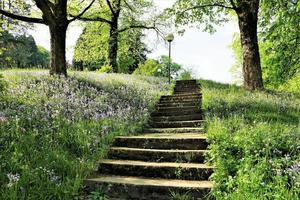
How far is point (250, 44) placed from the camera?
17.2 metres

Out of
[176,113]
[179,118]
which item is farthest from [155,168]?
[176,113]

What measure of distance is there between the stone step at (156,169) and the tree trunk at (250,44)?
34.6 feet

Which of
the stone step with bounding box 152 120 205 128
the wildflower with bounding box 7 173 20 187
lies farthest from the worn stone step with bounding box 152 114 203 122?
the wildflower with bounding box 7 173 20 187

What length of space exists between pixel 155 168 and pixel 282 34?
34.4 feet

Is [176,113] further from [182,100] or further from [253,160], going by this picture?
[253,160]

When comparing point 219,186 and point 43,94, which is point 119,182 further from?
point 43,94

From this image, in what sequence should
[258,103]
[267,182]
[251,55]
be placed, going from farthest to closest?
[251,55] < [258,103] < [267,182]

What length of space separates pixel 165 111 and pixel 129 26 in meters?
20.2

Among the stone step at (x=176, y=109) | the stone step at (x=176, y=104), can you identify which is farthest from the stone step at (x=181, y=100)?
the stone step at (x=176, y=109)

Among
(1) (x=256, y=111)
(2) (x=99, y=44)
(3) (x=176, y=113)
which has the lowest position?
(3) (x=176, y=113)

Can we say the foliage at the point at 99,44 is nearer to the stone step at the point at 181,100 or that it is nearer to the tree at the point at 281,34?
the tree at the point at 281,34

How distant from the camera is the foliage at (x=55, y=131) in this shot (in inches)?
247

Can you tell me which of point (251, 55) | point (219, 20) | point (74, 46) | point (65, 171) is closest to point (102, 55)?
point (74, 46)

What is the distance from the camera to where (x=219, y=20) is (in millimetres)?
20938
